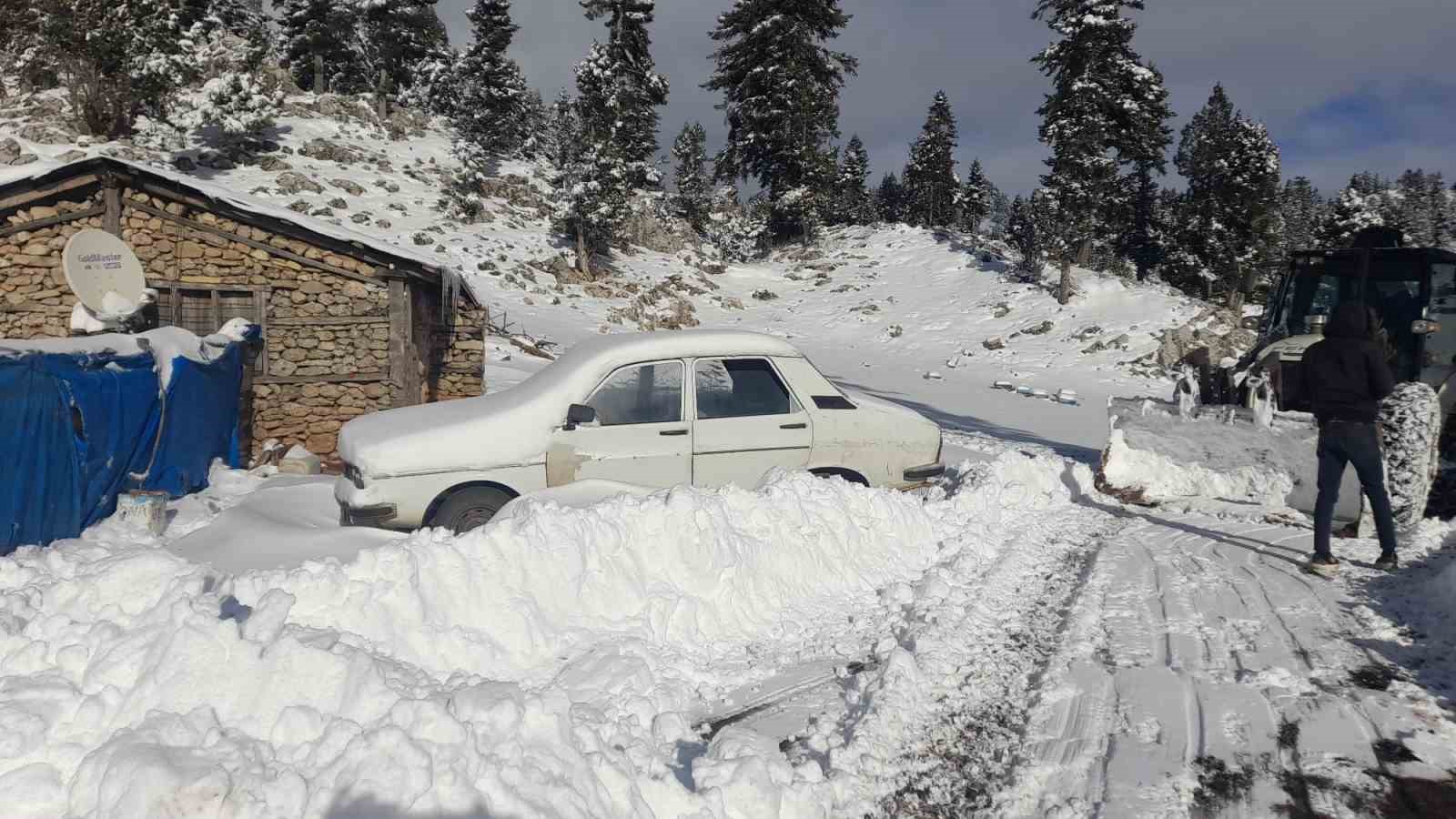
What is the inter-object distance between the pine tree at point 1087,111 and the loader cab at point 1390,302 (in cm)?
2053

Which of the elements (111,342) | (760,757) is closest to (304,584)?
(760,757)

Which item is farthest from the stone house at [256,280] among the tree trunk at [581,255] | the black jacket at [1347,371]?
the tree trunk at [581,255]

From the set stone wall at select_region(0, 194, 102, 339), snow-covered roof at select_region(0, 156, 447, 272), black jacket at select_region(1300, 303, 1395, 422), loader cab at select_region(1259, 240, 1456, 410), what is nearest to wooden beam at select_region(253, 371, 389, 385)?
snow-covered roof at select_region(0, 156, 447, 272)

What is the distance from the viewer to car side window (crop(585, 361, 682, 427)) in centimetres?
541

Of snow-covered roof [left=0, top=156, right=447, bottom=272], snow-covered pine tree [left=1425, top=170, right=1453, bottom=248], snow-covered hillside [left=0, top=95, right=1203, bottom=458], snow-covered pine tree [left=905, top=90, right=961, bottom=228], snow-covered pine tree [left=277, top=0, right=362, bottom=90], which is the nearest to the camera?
snow-covered roof [left=0, top=156, right=447, bottom=272]

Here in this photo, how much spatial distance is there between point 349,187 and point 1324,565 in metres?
34.6

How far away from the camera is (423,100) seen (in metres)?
47.9

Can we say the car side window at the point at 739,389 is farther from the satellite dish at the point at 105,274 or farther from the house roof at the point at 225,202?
→ the satellite dish at the point at 105,274

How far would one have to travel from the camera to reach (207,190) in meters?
9.87

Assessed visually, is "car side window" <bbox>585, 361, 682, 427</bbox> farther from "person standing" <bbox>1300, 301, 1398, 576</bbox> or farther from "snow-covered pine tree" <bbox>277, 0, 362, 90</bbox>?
"snow-covered pine tree" <bbox>277, 0, 362, 90</bbox>

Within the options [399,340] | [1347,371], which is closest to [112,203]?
[399,340]

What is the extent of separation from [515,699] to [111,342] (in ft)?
24.8

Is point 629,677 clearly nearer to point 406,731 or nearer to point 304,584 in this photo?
point 406,731

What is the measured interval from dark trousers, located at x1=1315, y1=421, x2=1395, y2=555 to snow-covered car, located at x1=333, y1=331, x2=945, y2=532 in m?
2.74
